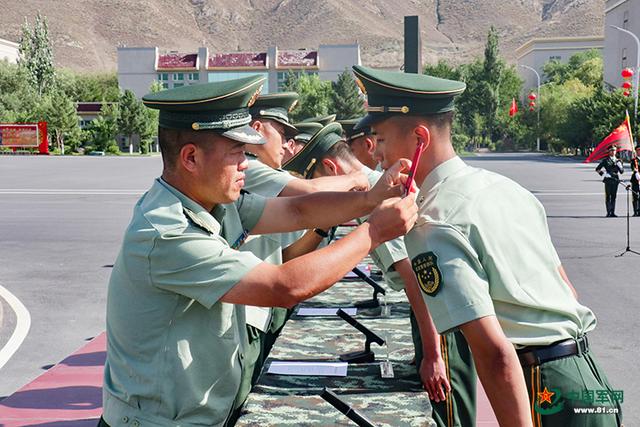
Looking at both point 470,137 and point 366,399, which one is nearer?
point 366,399

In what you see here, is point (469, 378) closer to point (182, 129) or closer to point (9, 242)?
point (182, 129)

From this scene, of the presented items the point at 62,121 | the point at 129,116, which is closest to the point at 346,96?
the point at 129,116

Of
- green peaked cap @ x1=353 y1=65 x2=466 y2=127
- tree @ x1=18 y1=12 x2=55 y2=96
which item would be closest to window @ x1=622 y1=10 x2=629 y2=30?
tree @ x1=18 y1=12 x2=55 y2=96

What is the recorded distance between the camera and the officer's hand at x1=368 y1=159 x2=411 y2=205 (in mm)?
2814

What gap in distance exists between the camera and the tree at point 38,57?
10444 centimetres

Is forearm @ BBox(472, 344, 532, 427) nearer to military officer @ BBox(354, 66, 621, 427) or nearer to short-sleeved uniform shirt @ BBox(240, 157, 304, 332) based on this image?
military officer @ BBox(354, 66, 621, 427)

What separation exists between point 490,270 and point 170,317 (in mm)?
983

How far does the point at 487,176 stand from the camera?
8.92 ft

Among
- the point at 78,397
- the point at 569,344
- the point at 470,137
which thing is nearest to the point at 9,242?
the point at 78,397

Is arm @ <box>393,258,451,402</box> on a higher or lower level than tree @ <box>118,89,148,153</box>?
lower

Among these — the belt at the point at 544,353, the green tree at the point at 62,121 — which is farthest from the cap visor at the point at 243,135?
the green tree at the point at 62,121

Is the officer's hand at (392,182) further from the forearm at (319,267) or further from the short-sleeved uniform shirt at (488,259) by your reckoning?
the forearm at (319,267)

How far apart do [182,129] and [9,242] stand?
1328cm

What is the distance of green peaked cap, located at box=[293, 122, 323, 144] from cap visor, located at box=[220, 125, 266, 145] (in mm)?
4919
